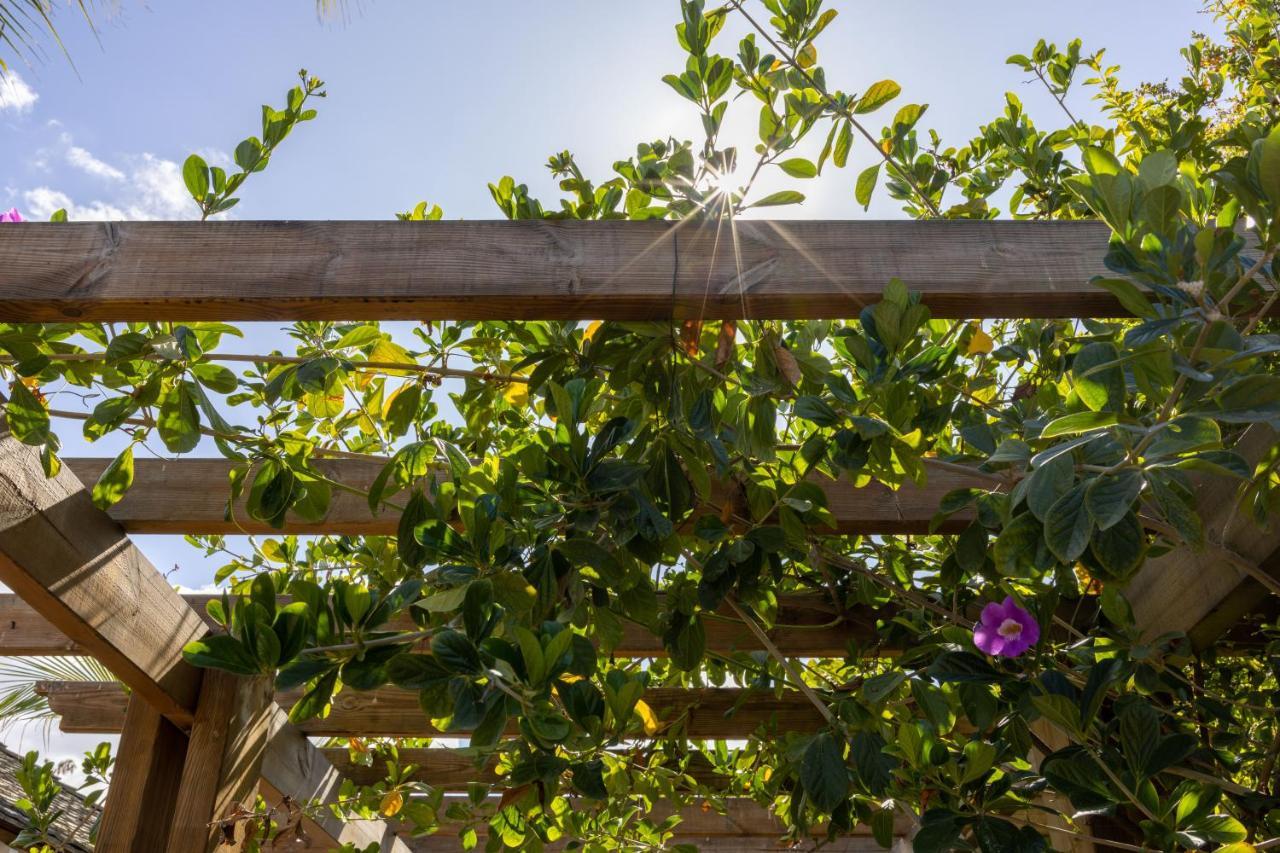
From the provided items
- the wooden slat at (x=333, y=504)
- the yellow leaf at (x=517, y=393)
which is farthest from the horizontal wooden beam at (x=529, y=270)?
the wooden slat at (x=333, y=504)

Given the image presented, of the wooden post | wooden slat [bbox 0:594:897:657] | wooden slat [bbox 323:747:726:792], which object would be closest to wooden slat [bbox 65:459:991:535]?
wooden slat [bbox 0:594:897:657]

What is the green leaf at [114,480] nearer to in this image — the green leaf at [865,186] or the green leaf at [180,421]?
the green leaf at [180,421]

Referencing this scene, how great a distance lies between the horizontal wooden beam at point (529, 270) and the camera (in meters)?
1.30

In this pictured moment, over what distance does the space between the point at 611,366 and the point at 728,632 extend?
4.42 ft

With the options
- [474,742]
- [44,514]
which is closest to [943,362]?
[474,742]

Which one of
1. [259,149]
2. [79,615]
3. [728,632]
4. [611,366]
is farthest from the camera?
[728,632]

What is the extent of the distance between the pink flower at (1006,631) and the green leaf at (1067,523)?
532mm

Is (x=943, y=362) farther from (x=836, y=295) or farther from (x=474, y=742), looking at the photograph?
(x=474, y=742)

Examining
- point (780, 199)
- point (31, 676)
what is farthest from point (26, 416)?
point (31, 676)

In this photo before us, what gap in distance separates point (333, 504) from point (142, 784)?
93cm

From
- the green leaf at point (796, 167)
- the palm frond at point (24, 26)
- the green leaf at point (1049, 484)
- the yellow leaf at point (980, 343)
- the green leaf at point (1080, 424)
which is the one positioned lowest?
the green leaf at point (1049, 484)

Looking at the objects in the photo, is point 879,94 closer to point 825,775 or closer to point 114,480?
point 825,775

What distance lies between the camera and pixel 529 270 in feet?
4.30

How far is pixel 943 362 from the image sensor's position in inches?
50.4
